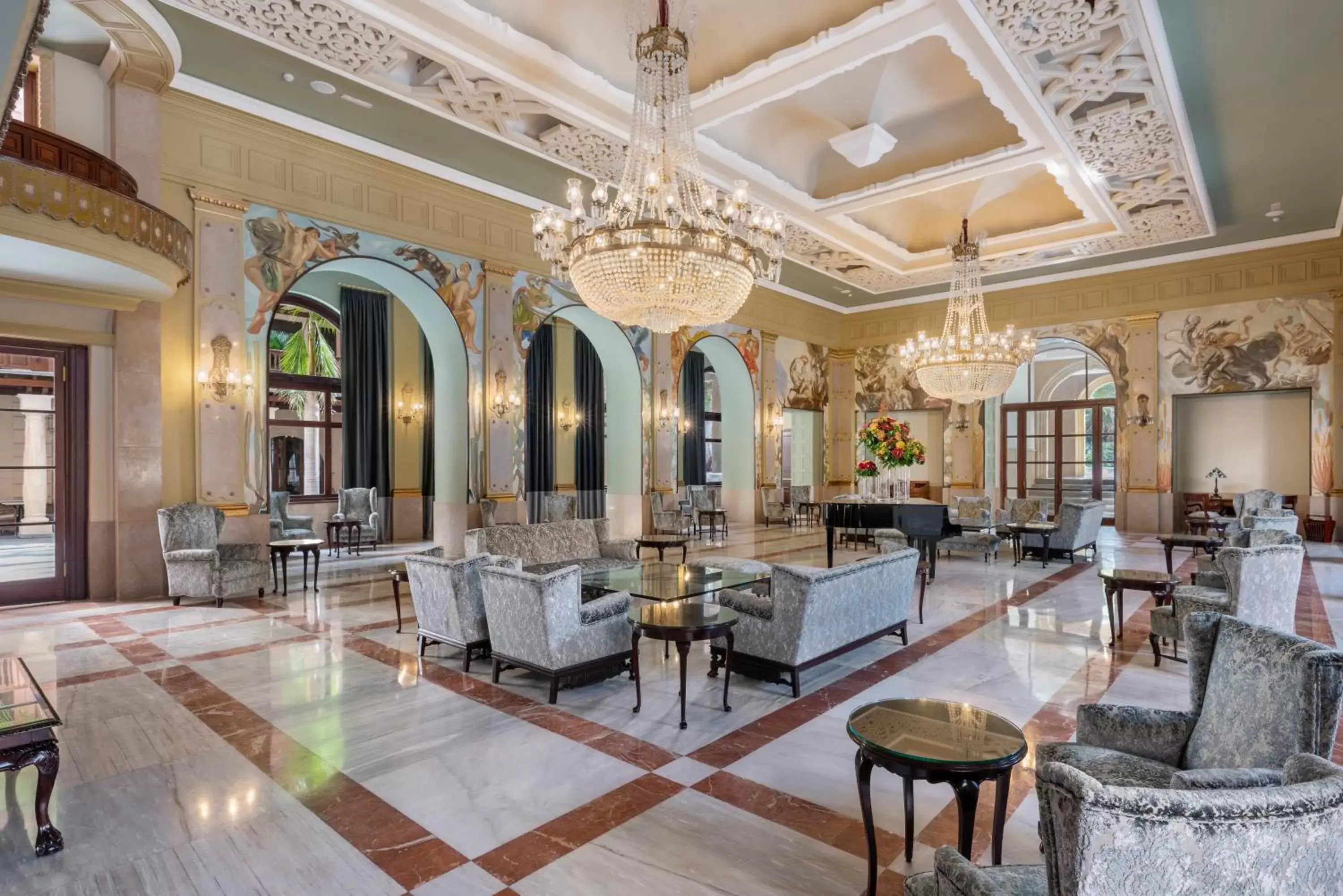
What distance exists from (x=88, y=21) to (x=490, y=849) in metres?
8.07

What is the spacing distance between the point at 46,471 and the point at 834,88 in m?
9.28

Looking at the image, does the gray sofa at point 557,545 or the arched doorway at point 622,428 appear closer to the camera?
the gray sofa at point 557,545

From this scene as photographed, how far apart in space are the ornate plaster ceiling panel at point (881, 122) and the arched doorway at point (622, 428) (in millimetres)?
4052

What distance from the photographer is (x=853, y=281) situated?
579 inches

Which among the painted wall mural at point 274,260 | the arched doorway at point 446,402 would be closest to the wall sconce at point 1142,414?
the arched doorway at point 446,402

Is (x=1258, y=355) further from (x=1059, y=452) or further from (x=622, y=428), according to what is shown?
Answer: (x=622, y=428)

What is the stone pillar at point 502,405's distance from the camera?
1012cm

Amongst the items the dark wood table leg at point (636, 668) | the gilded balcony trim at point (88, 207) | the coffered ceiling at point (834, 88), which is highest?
the coffered ceiling at point (834, 88)

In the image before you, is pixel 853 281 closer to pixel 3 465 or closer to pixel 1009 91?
pixel 1009 91

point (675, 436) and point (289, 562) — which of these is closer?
point (289, 562)

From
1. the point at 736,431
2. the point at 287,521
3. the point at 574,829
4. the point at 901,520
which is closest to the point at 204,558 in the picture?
the point at 287,521

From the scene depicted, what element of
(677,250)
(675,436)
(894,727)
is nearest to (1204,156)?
(677,250)

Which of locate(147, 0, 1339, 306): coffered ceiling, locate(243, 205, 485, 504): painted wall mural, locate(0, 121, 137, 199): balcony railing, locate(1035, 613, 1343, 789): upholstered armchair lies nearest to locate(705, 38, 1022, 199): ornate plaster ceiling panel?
locate(147, 0, 1339, 306): coffered ceiling

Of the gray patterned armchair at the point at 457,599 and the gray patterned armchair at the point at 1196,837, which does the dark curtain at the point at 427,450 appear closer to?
the gray patterned armchair at the point at 457,599
